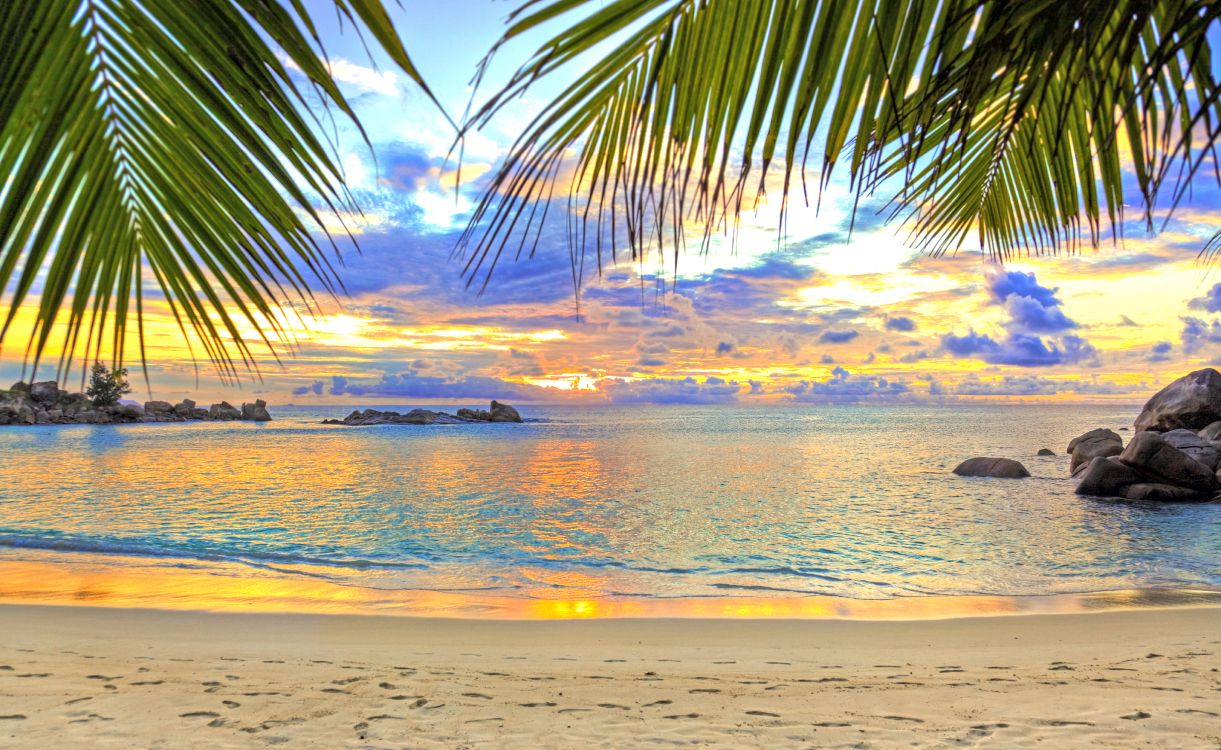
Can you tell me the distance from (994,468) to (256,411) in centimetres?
9736

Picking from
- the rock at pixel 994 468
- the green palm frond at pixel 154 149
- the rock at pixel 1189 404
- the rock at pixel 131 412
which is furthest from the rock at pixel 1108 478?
the rock at pixel 131 412

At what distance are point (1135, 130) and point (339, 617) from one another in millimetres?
9527

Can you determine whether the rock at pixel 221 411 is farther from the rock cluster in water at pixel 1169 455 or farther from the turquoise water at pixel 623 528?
the rock cluster in water at pixel 1169 455

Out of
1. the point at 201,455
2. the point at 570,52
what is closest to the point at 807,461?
the point at 201,455

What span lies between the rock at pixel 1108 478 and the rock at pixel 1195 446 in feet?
5.54

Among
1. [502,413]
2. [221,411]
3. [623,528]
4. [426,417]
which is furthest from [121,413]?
[623,528]

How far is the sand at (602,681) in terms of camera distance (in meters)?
4.77

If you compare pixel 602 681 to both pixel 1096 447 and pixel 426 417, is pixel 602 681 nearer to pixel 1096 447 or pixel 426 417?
pixel 1096 447

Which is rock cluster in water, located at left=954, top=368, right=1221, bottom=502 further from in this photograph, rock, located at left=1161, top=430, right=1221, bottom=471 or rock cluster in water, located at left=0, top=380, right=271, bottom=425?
rock cluster in water, located at left=0, top=380, right=271, bottom=425

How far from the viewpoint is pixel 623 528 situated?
17.9 meters

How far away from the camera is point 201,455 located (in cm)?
4219

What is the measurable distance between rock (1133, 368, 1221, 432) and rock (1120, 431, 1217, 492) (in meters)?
6.33

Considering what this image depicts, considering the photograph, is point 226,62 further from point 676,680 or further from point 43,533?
point 43,533

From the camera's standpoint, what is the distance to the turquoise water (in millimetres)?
12312
